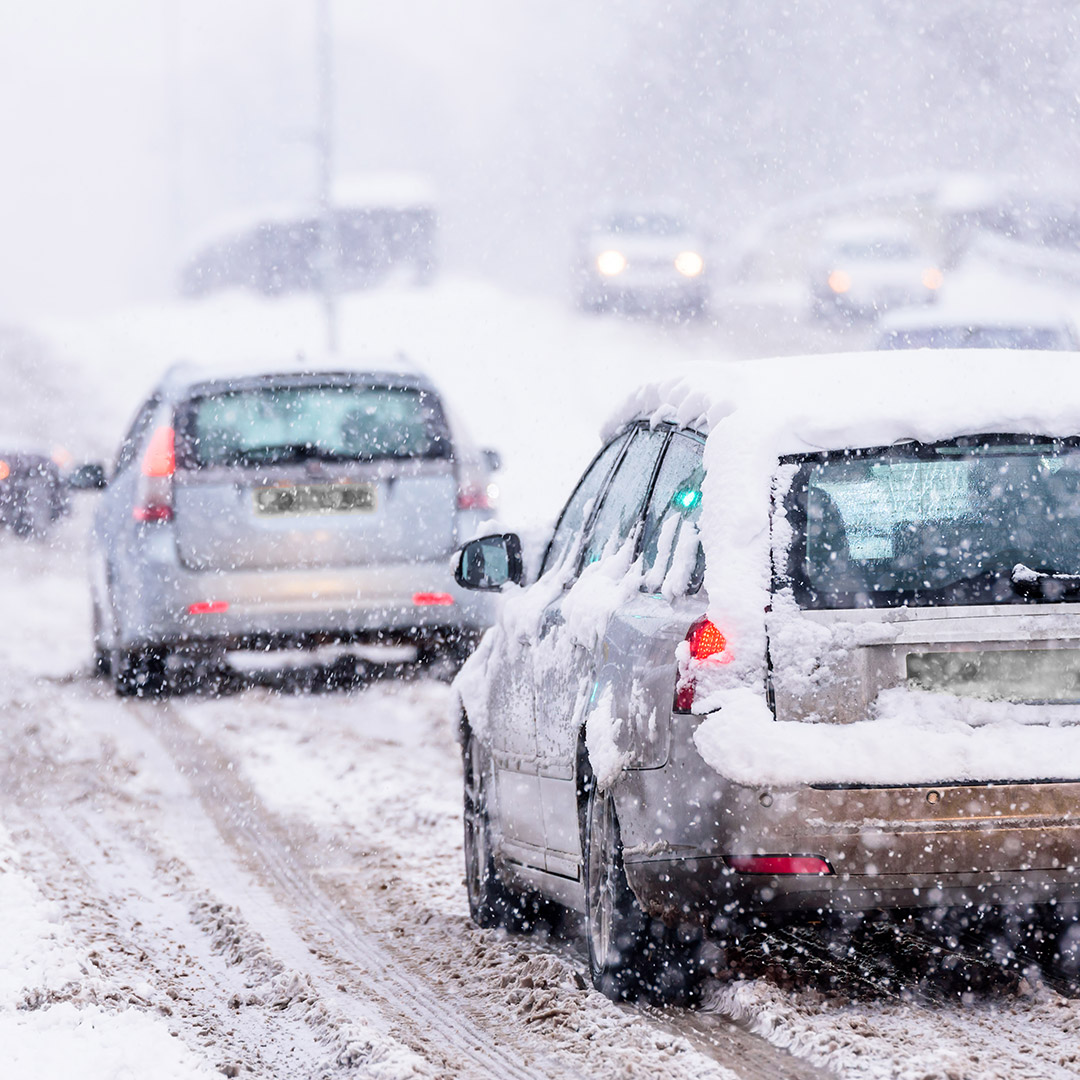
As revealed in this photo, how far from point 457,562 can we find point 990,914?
6.55ft

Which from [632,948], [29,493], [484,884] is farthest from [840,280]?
[632,948]

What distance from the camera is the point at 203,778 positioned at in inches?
353

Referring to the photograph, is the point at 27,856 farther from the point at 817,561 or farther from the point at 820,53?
the point at 820,53

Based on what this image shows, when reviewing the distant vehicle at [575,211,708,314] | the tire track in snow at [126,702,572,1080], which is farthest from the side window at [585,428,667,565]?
Answer: the distant vehicle at [575,211,708,314]

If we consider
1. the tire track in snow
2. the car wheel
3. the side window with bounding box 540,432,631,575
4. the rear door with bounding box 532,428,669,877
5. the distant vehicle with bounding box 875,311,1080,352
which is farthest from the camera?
the distant vehicle with bounding box 875,311,1080,352

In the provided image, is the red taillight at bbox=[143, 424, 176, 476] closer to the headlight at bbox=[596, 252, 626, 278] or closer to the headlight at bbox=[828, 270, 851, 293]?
the headlight at bbox=[828, 270, 851, 293]

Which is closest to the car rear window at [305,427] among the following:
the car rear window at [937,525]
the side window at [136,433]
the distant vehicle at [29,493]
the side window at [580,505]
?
the side window at [136,433]

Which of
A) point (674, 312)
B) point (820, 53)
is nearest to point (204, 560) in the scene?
point (674, 312)

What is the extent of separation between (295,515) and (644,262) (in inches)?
968

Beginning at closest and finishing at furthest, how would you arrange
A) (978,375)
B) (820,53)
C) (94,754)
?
(978,375) → (94,754) → (820,53)

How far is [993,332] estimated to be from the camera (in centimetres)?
1692

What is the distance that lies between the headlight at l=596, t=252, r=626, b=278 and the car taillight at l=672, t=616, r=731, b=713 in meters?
30.2

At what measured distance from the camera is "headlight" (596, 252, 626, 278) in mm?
34250

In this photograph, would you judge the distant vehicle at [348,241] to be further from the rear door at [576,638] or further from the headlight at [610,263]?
the rear door at [576,638]
